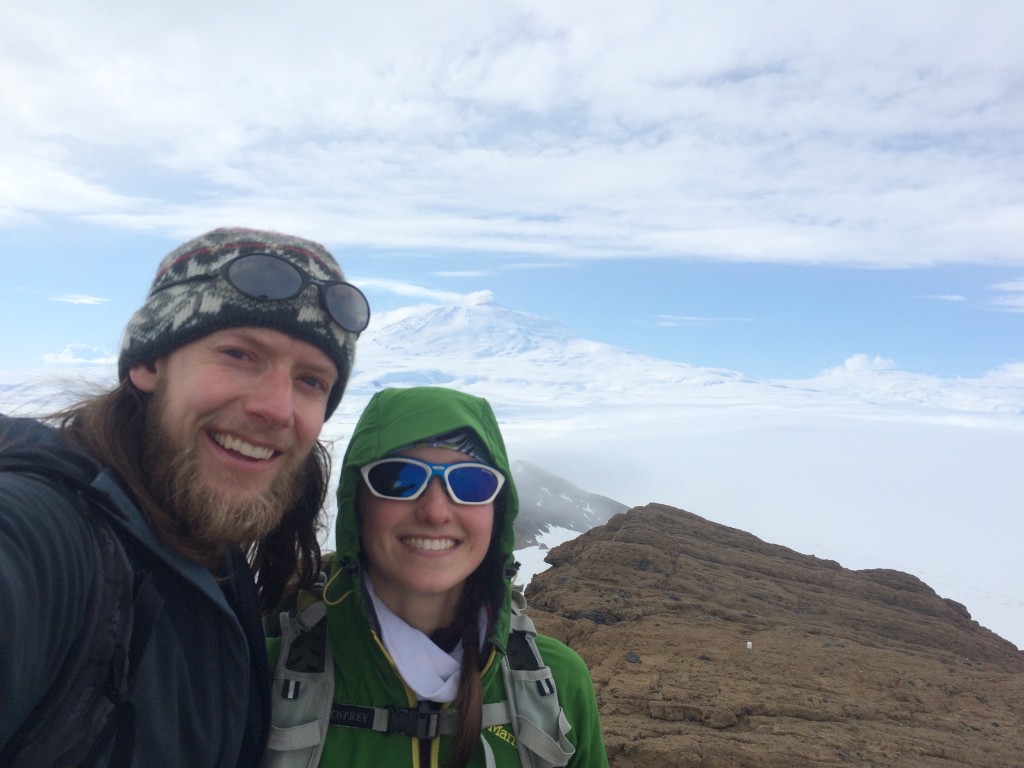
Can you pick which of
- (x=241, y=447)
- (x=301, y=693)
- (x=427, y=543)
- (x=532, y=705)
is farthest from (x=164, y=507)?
(x=532, y=705)

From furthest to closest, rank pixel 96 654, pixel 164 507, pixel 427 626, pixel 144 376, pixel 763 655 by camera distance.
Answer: pixel 763 655
pixel 427 626
pixel 144 376
pixel 164 507
pixel 96 654

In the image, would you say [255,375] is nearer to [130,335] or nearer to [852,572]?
[130,335]

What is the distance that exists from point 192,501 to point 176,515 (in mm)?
85

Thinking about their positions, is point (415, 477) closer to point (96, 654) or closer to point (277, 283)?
point (277, 283)

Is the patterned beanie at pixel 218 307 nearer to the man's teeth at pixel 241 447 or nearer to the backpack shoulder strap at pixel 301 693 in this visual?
the man's teeth at pixel 241 447

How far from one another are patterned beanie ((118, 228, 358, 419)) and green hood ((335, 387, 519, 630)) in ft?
1.14

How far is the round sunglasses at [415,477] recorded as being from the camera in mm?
3039

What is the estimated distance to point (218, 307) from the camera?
282 cm

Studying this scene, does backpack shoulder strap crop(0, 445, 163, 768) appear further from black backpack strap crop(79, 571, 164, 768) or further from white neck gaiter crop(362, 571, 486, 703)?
white neck gaiter crop(362, 571, 486, 703)

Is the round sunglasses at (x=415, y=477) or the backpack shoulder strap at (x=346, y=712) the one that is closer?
the backpack shoulder strap at (x=346, y=712)

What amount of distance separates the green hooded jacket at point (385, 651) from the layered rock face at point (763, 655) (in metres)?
4.89

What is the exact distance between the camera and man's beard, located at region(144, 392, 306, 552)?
2531mm

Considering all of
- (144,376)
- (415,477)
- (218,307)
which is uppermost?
(218,307)

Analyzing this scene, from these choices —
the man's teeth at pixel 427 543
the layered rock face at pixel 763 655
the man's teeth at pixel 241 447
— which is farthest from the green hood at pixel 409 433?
the layered rock face at pixel 763 655
